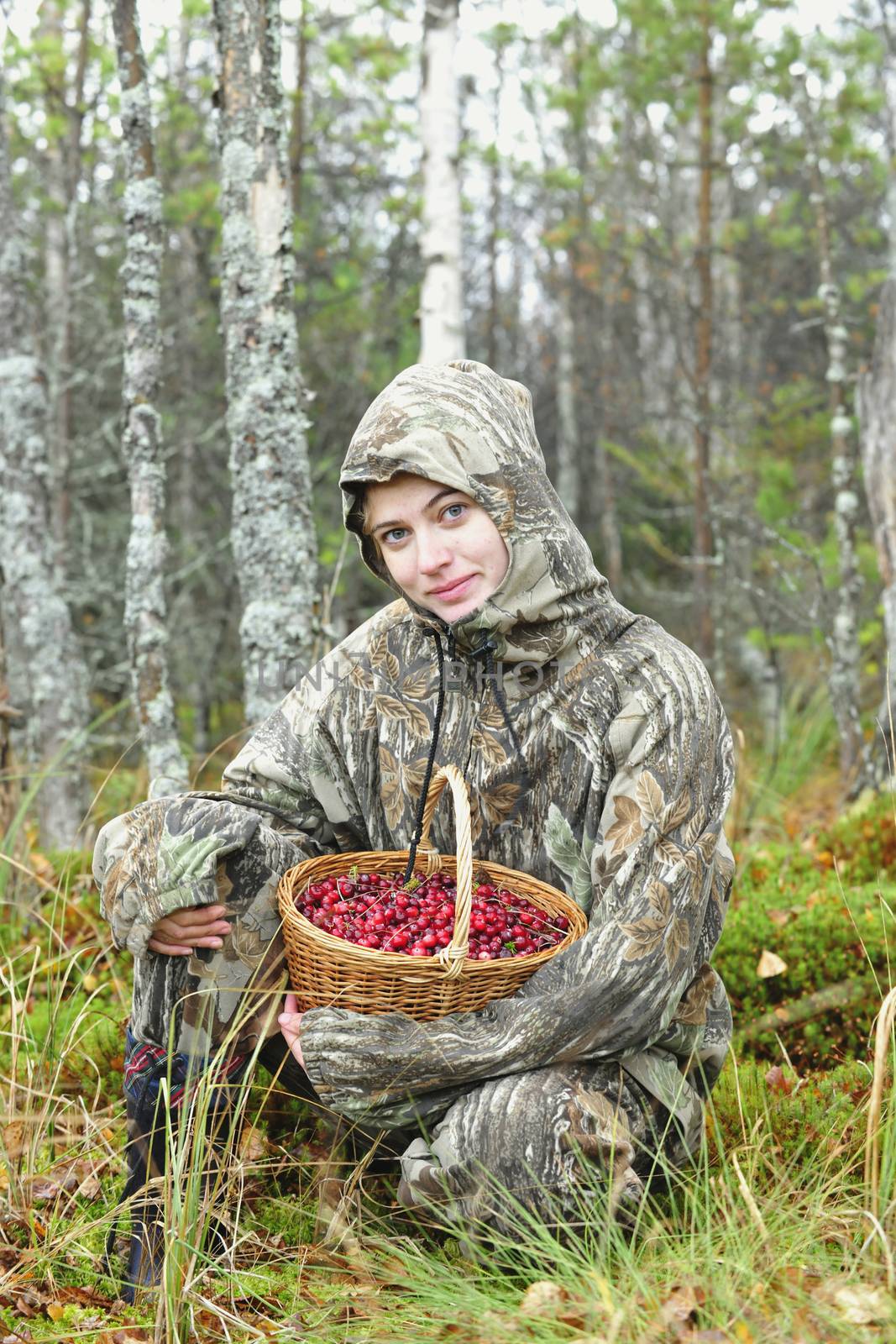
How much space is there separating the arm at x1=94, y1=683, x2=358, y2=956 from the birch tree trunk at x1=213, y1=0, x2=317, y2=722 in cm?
130

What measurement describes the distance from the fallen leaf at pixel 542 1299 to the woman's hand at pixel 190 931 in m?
0.91

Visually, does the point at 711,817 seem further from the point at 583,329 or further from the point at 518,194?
the point at 518,194

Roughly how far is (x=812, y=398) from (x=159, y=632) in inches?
337

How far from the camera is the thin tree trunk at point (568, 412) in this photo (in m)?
12.5

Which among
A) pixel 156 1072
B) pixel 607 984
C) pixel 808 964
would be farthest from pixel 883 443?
pixel 156 1072

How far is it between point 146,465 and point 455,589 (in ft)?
8.03

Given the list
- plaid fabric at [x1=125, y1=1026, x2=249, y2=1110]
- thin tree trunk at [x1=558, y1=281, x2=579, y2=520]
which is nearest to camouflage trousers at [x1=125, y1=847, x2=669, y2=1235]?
plaid fabric at [x1=125, y1=1026, x2=249, y2=1110]

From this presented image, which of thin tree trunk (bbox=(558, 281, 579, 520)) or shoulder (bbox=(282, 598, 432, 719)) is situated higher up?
thin tree trunk (bbox=(558, 281, 579, 520))

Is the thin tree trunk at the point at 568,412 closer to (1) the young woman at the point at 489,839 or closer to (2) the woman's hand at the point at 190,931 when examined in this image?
(1) the young woman at the point at 489,839

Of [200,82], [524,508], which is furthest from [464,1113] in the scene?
[200,82]

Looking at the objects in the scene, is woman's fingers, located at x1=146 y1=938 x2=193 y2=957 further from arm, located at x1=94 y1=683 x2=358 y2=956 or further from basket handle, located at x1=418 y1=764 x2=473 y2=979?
basket handle, located at x1=418 y1=764 x2=473 y2=979

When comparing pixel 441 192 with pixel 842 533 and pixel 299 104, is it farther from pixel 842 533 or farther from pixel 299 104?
pixel 842 533

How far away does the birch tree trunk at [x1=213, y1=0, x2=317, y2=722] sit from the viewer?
393 cm

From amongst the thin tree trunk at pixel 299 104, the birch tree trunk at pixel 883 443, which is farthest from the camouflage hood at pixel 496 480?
the thin tree trunk at pixel 299 104
